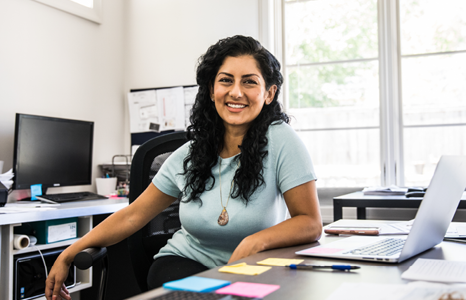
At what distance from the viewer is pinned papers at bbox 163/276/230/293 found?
604mm

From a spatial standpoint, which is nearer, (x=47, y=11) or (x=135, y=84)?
(x=47, y=11)

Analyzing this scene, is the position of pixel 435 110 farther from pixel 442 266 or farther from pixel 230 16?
pixel 442 266

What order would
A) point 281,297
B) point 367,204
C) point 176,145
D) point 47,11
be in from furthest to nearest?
1. point 47,11
2. point 367,204
3. point 176,145
4. point 281,297

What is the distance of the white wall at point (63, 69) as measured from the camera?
8.11 ft

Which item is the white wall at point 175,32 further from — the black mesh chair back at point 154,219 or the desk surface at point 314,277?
the desk surface at point 314,277

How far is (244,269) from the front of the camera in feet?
2.46

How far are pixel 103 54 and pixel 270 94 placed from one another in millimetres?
2219

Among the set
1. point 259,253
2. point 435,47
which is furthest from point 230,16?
point 259,253

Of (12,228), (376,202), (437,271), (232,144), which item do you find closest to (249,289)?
(437,271)

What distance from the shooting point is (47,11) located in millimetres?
2740

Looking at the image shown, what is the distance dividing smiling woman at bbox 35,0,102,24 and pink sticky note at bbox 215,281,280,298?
267 centimetres

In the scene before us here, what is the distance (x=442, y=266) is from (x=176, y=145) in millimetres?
989

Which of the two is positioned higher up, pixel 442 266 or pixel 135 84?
pixel 135 84

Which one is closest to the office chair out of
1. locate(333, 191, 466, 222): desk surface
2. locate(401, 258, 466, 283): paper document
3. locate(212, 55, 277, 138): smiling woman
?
locate(212, 55, 277, 138): smiling woman
